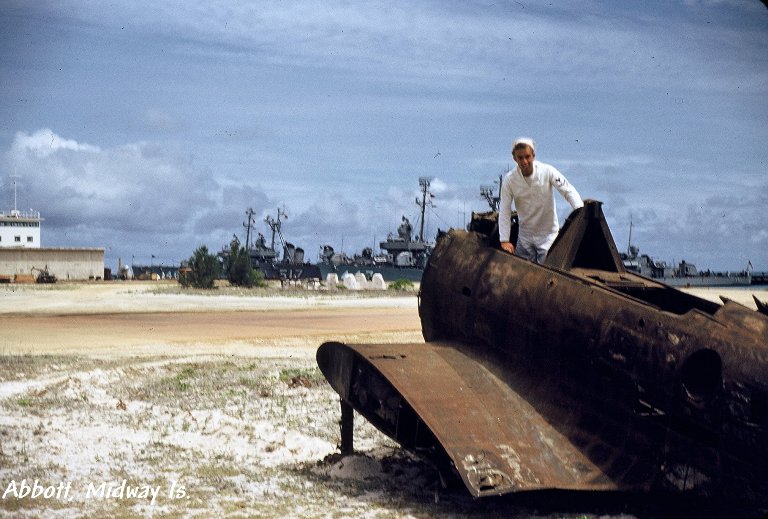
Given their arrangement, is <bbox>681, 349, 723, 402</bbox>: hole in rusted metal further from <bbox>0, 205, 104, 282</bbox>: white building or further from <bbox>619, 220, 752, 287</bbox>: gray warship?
<bbox>619, 220, 752, 287</bbox>: gray warship

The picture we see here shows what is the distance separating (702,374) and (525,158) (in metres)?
3.00

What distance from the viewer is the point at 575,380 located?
7.66 metres

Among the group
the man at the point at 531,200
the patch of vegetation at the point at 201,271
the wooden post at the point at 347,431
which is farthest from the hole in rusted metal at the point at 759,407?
the patch of vegetation at the point at 201,271

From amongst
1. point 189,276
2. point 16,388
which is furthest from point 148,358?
point 189,276

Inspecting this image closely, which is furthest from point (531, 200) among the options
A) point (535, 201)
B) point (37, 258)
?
point (37, 258)

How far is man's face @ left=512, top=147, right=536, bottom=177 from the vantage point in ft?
29.2

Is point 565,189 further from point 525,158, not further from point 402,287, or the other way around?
point 402,287

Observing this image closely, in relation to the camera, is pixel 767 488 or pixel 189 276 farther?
pixel 189 276

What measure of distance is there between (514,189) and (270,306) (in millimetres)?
31332

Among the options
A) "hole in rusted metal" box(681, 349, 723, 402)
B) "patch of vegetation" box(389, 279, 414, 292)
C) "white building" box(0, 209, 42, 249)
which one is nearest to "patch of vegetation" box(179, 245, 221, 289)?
→ "patch of vegetation" box(389, 279, 414, 292)

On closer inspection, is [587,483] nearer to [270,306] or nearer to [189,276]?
[270,306]

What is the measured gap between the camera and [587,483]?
7.22m

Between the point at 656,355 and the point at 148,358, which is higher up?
the point at 656,355

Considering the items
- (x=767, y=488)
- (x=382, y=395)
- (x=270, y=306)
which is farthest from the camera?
(x=270, y=306)
